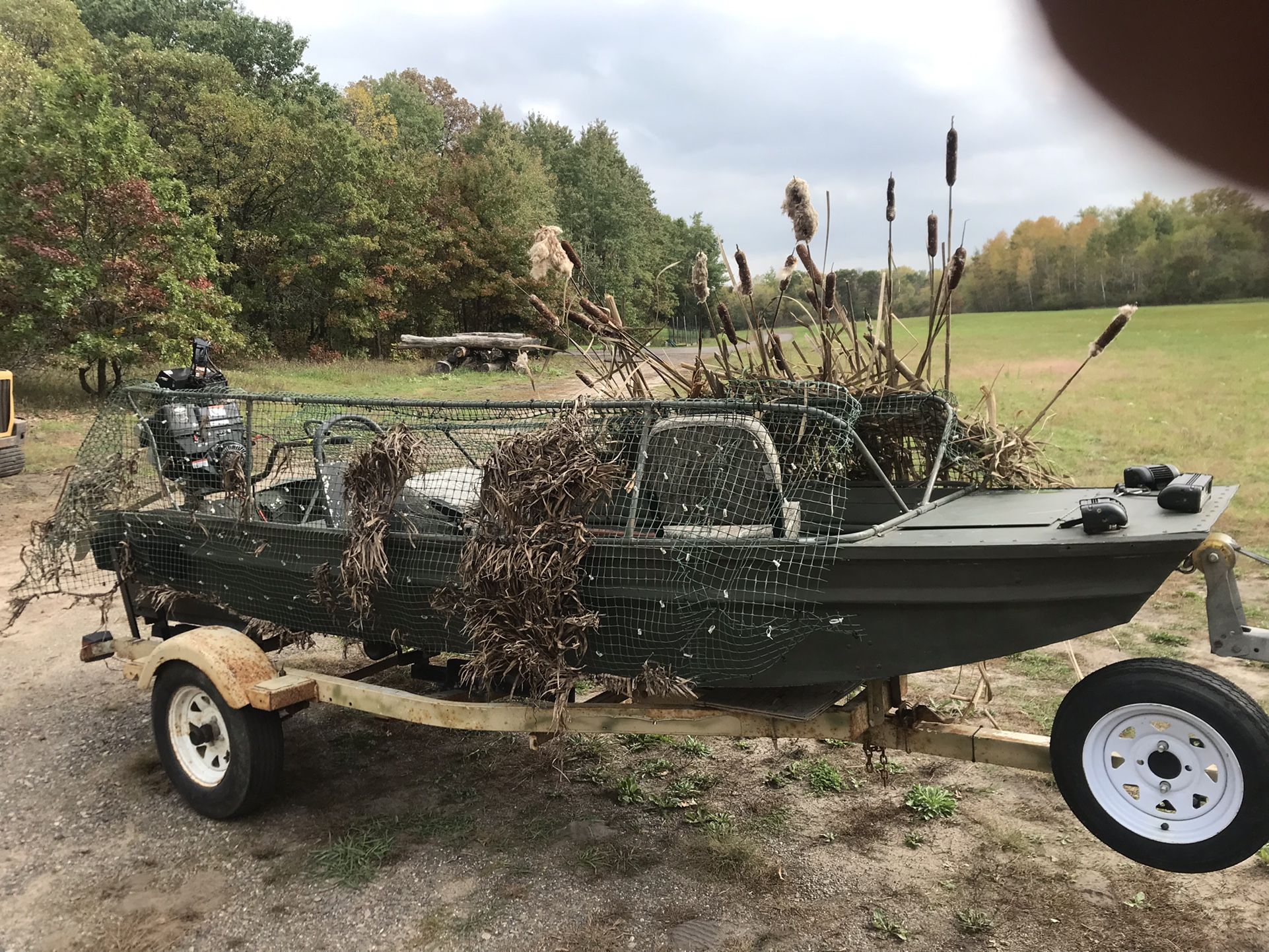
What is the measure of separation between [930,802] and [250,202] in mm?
33153

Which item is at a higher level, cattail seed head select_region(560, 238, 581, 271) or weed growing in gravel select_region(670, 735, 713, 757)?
cattail seed head select_region(560, 238, 581, 271)

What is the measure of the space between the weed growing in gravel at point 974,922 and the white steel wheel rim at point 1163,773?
94 centimetres

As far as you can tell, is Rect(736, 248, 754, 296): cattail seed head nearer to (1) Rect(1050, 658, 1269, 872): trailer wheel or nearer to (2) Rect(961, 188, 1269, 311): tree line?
(2) Rect(961, 188, 1269, 311): tree line

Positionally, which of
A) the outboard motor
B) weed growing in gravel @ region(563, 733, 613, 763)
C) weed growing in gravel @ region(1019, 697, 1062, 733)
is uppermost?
the outboard motor

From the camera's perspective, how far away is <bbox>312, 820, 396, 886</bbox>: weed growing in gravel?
12.8 ft

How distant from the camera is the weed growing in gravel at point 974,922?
133 inches

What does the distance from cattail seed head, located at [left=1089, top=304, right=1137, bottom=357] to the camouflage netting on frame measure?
24.0 inches

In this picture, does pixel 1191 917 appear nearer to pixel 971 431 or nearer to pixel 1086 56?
pixel 971 431

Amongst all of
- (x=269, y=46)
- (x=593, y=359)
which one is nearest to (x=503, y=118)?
(x=269, y=46)

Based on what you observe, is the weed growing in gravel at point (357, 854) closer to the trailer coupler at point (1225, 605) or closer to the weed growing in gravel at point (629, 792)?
the weed growing in gravel at point (629, 792)

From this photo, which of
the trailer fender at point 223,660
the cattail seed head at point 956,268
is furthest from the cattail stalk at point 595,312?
the trailer fender at point 223,660

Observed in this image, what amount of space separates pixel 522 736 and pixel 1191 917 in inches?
133

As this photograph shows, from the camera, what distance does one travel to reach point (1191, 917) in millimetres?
3383

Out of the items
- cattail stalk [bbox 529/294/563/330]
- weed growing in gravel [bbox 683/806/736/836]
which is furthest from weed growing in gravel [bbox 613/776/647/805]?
cattail stalk [bbox 529/294/563/330]
